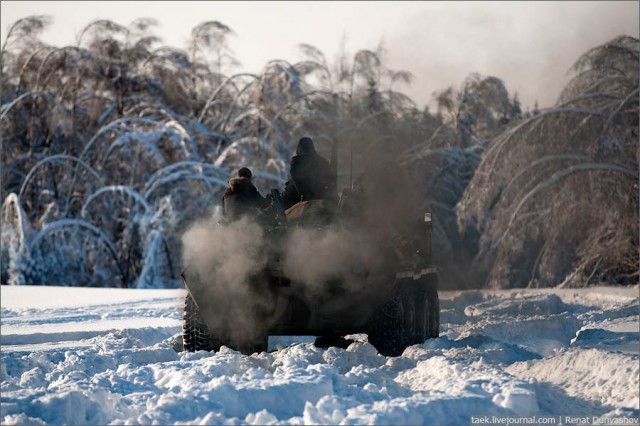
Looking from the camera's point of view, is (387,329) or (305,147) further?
(305,147)

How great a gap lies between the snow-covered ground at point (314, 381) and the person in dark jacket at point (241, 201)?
5.23ft

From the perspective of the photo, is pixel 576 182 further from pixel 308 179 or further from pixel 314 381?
pixel 314 381

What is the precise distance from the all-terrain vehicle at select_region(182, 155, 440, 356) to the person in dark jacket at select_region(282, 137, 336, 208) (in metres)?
0.64

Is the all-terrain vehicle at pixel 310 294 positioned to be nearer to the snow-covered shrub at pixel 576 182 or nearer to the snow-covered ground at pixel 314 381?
the snow-covered ground at pixel 314 381

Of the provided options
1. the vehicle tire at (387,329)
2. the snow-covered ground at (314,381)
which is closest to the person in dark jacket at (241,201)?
the snow-covered ground at (314,381)

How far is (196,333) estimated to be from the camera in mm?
11664

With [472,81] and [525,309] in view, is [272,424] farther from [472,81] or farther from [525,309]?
[472,81]

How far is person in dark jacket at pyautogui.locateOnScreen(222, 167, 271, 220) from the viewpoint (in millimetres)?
11742

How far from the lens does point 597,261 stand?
26.4 m

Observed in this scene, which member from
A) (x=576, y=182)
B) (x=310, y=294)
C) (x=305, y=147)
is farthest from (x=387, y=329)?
(x=576, y=182)

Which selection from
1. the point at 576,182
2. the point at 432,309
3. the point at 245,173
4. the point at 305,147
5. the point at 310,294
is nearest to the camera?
the point at 310,294

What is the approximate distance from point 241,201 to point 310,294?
1392mm

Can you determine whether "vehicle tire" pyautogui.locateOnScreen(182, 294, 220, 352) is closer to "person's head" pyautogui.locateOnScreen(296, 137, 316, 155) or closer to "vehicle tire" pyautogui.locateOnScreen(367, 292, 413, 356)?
"vehicle tire" pyautogui.locateOnScreen(367, 292, 413, 356)

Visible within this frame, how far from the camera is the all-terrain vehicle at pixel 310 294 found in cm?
1120
